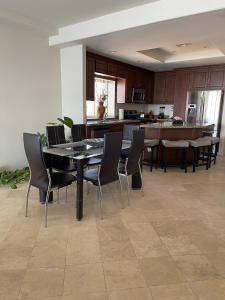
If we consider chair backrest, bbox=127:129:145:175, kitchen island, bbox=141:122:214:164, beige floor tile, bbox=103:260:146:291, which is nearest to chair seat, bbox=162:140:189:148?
kitchen island, bbox=141:122:214:164

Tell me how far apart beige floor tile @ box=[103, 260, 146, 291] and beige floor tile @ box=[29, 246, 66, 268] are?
394 mm

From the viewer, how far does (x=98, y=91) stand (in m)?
6.27

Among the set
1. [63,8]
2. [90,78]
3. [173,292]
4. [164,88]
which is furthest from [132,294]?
[164,88]

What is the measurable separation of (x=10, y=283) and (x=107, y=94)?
5.61m

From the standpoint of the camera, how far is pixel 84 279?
174 cm

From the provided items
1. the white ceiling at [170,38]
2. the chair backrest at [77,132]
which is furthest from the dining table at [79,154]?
the white ceiling at [170,38]

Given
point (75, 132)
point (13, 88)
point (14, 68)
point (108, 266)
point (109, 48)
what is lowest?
point (108, 266)

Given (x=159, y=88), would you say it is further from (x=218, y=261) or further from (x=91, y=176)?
(x=218, y=261)

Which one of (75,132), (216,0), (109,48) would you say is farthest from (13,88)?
(216,0)

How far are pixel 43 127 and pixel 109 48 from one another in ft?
6.97

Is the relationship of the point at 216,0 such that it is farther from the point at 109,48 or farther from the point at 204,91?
the point at 204,91

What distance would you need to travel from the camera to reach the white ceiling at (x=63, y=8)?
3.22m

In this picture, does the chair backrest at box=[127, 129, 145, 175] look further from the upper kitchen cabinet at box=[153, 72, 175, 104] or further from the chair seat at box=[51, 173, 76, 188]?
the upper kitchen cabinet at box=[153, 72, 175, 104]

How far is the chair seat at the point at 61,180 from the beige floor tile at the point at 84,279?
3.14ft
